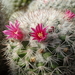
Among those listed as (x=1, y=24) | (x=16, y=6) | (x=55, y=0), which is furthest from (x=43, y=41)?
(x=16, y=6)

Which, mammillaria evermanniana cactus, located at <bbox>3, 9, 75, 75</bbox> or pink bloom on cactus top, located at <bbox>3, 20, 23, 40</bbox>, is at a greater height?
pink bloom on cactus top, located at <bbox>3, 20, 23, 40</bbox>

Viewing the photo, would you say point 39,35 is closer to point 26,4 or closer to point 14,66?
point 14,66

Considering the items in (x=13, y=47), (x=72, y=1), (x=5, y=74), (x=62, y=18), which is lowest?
(x=5, y=74)

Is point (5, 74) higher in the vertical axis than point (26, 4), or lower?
lower

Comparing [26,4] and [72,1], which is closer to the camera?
[72,1]

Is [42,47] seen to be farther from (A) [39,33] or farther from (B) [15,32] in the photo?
(B) [15,32]

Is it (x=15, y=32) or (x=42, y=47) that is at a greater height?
(x=15, y=32)

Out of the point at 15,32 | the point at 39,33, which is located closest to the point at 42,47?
the point at 39,33

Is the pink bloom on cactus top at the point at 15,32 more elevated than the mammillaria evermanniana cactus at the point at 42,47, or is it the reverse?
the pink bloom on cactus top at the point at 15,32
